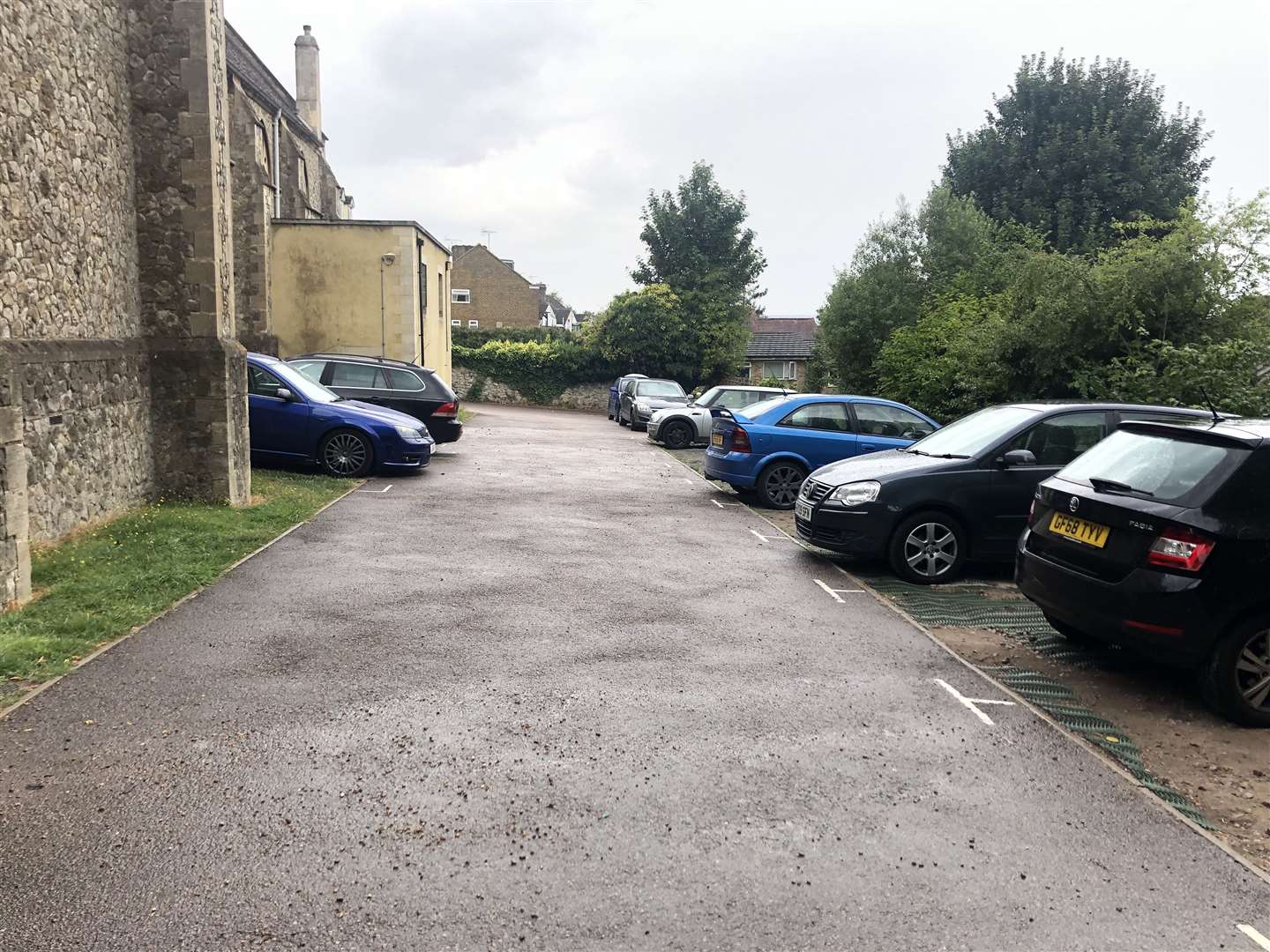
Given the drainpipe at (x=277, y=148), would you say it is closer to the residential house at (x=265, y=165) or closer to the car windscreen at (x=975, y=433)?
the residential house at (x=265, y=165)

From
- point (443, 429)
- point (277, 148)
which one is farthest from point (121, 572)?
point (277, 148)

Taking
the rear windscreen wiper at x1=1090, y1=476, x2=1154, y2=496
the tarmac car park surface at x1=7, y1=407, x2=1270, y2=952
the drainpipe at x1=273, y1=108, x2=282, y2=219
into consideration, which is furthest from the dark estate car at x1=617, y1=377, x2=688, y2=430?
the rear windscreen wiper at x1=1090, y1=476, x2=1154, y2=496

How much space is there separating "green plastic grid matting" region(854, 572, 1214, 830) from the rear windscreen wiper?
4.13ft

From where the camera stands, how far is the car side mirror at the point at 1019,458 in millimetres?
8656

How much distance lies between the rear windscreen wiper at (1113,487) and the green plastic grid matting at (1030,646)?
1259 millimetres

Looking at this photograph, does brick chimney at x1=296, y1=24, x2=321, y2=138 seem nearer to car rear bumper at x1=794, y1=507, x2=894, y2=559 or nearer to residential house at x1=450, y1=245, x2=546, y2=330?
residential house at x1=450, y1=245, x2=546, y2=330

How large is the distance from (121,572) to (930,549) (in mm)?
7038

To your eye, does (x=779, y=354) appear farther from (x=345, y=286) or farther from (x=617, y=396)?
(x=345, y=286)

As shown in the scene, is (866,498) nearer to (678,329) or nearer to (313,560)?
(313,560)

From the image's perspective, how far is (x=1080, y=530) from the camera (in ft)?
19.8

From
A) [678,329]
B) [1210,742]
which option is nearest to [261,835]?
[1210,742]

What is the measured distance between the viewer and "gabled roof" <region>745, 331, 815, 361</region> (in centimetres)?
5634

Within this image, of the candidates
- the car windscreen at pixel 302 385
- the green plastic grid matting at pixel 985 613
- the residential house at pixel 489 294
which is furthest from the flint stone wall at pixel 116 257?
the residential house at pixel 489 294

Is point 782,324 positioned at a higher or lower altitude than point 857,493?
higher
